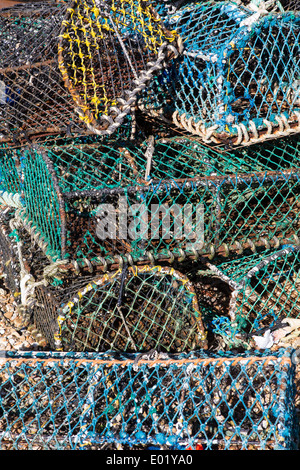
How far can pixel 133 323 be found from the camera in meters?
2.54

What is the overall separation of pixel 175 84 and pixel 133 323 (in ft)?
3.99

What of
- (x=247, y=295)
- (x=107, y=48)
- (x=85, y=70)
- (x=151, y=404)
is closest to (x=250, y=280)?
(x=247, y=295)

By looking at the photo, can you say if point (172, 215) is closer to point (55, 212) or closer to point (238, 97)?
point (55, 212)

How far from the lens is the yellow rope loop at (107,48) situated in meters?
2.56

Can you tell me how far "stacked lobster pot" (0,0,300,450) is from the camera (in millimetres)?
Answer: 2143

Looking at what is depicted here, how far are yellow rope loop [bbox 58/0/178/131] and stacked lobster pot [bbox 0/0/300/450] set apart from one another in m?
0.01

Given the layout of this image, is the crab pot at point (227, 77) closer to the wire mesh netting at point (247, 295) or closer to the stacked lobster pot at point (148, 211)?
the stacked lobster pot at point (148, 211)

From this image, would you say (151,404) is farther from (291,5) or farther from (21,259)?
(291,5)

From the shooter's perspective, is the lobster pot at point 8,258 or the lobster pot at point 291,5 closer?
the lobster pot at point 8,258

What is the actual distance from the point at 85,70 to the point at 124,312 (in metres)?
1.19

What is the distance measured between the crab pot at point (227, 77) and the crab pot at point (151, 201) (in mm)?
199

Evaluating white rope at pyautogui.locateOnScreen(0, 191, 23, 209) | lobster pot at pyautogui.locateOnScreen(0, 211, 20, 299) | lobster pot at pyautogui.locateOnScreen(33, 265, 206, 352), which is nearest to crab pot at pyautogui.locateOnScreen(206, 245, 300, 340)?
lobster pot at pyautogui.locateOnScreen(33, 265, 206, 352)

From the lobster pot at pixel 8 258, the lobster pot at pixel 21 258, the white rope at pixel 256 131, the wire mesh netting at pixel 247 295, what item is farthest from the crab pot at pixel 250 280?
the lobster pot at pixel 8 258
